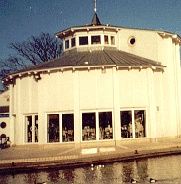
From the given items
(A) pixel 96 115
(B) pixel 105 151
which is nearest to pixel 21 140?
(A) pixel 96 115

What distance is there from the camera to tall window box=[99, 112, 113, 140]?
28000 mm

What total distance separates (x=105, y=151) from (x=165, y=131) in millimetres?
9527

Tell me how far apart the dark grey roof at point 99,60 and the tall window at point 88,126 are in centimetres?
367

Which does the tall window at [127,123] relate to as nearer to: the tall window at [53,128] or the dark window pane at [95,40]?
the tall window at [53,128]

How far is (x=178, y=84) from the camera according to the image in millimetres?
34562

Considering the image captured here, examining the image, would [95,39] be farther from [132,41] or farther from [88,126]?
[88,126]

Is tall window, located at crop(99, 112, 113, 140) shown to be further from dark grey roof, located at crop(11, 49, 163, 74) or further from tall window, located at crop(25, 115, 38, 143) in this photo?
tall window, located at crop(25, 115, 38, 143)

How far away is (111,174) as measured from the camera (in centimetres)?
1658

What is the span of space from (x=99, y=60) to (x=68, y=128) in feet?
17.7

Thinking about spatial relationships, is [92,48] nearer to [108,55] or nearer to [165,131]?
[108,55]

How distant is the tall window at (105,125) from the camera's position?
28.0m

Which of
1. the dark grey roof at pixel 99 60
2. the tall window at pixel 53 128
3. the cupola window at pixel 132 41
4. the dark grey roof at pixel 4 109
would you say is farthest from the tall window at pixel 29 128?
the dark grey roof at pixel 4 109

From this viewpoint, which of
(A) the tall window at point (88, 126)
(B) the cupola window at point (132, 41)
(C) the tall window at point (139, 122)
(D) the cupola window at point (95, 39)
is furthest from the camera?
(B) the cupola window at point (132, 41)

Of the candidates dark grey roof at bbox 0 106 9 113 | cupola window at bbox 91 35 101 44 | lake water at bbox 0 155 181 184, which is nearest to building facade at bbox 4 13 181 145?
cupola window at bbox 91 35 101 44
